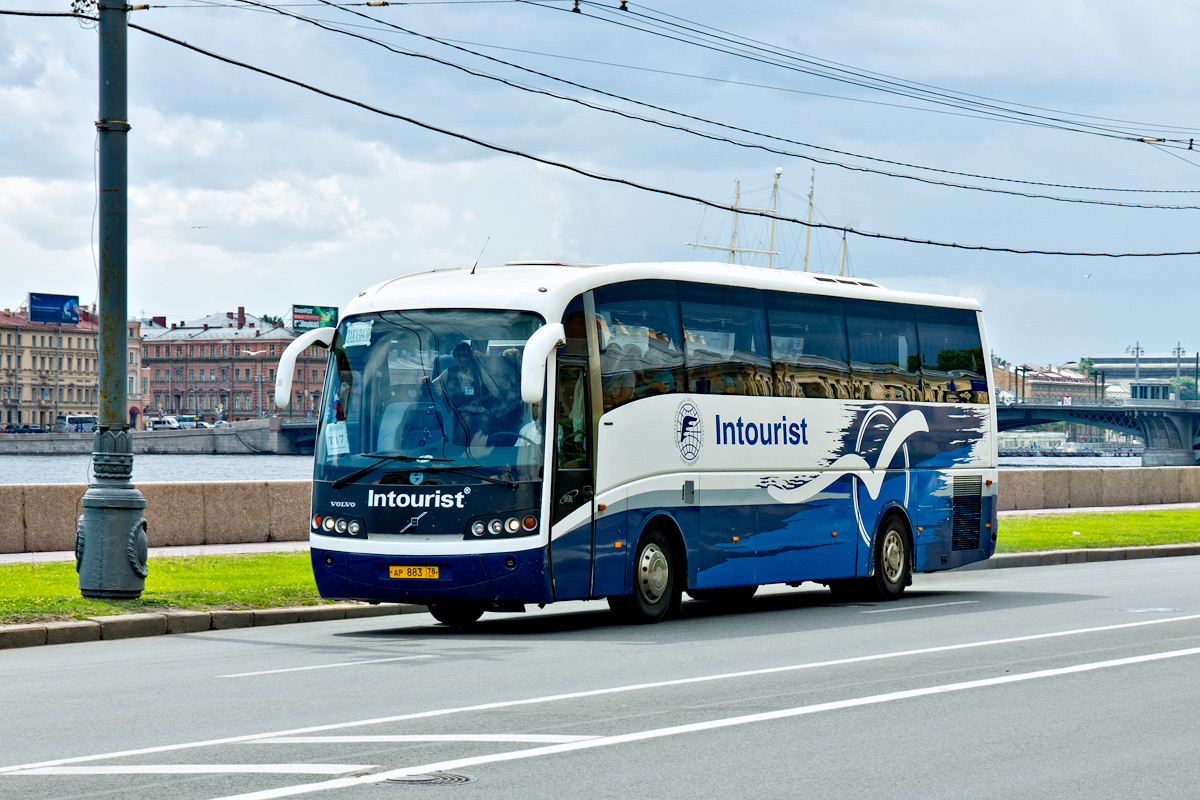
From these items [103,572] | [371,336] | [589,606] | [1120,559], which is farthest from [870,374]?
[1120,559]

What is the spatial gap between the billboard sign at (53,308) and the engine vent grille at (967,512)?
150 meters

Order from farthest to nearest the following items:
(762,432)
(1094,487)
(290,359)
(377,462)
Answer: (1094,487), (762,432), (290,359), (377,462)

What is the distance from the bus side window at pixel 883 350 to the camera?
18.8 meters

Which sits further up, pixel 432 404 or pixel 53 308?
pixel 53 308

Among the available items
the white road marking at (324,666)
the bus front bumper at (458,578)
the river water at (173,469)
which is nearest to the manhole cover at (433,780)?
the white road marking at (324,666)

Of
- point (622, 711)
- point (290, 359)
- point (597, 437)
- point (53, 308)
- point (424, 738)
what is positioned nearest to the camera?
point (424, 738)

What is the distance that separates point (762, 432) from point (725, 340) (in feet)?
3.61

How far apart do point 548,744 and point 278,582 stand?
1081 cm

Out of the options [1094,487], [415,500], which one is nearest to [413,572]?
[415,500]

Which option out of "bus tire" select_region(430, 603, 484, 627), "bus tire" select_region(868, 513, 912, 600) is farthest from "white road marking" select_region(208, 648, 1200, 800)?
"bus tire" select_region(868, 513, 912, 600)

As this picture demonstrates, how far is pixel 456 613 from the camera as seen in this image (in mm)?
15945

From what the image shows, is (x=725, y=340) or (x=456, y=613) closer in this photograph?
(x=456, y=613)

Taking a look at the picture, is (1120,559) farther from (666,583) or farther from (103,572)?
(103,572)

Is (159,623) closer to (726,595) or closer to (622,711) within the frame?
(622,711)
